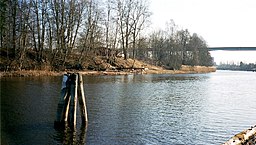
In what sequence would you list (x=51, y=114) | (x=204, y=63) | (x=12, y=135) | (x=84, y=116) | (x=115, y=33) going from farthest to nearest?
1. (x=204, y=63)
2. (x=115, y=33)
3. (x=51, y=114)
4. (x=84, y=116)
5. (x=12, y=135)

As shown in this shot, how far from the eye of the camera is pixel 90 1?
5575 cm

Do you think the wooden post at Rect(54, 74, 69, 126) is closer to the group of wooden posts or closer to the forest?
the group of wooden posts

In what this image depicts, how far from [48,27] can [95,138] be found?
41.2 metres

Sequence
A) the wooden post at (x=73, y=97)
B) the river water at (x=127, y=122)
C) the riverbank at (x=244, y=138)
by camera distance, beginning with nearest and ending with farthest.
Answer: the riverbank at (x=244, y=138), the river water at (x=127, y=122), the wooden post at (x=73, y=97)

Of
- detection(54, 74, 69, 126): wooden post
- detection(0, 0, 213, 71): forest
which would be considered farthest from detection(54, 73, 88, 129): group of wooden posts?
detection(0, 0, 213, 71): forest

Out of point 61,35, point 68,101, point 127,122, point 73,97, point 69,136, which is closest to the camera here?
point 69,136

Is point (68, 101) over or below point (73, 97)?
below

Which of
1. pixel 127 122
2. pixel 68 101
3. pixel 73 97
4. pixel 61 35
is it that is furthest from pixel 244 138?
pixel 61 35

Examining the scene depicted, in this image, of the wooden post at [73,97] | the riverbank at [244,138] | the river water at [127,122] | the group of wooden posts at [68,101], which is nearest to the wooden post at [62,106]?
the group of wooden posts at [68,101]

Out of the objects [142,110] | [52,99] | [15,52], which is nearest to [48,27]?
[15,52]

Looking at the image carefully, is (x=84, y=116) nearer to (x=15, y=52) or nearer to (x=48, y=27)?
(x=15, y=52)

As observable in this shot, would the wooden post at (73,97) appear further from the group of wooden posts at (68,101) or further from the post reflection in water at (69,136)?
the post reflection in water at (69,136)

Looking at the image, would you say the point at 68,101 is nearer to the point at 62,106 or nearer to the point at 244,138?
the point at 62,106

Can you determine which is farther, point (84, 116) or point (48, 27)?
point (48, 27)
